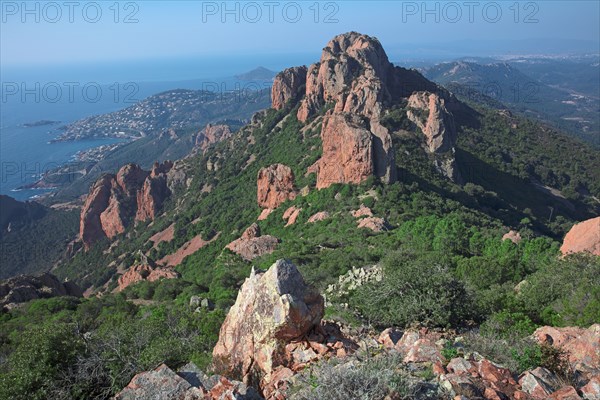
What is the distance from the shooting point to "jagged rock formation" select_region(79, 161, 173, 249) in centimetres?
7988

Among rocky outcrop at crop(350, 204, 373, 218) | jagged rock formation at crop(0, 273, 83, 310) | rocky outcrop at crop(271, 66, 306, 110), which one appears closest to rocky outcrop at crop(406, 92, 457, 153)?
rocky outcrop at crop(350, 204, 373, 218)

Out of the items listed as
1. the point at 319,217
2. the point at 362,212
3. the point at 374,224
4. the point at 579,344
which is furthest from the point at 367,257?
the point at 579,344

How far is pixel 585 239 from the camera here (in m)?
23.9

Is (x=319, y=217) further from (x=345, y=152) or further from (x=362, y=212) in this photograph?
(x=345, y=152)

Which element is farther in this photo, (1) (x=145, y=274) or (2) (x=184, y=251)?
(2) (x=184, y=251)

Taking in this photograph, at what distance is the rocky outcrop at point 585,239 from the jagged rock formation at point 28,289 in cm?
3512

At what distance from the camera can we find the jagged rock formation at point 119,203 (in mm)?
79875

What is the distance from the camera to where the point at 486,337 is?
11.6 metres

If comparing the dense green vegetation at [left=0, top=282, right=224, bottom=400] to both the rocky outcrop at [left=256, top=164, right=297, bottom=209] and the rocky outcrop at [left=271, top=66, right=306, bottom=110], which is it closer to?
the rocky outcrop at [left=256, top=164, right=297, bottom=209]

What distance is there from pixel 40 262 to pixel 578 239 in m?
92.0

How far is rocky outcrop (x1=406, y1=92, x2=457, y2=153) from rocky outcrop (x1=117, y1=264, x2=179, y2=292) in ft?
108

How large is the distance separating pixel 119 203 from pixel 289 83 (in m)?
37.0

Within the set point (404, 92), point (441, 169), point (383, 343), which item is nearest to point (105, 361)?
point (383, 343)

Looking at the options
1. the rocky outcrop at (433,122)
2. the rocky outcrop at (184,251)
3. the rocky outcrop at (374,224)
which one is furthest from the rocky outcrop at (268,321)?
the rocky outcrop at (433,122)
